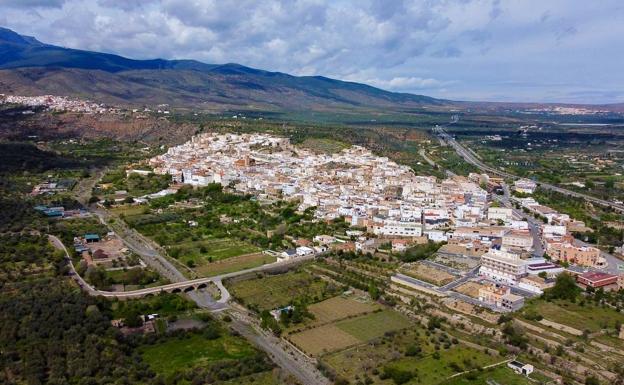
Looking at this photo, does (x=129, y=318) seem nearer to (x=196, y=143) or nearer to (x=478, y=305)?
(x=478, y=305)

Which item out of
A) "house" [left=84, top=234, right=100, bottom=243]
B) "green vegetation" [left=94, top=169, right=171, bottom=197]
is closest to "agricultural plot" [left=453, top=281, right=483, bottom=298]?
"house" [left=84, top=234, right=100, bottom=243]

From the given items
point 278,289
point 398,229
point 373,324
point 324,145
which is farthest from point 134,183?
point 373,324

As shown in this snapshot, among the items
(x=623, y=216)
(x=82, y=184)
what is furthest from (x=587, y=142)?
(x=82, y=184)

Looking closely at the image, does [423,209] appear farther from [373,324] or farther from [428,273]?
[373,324]

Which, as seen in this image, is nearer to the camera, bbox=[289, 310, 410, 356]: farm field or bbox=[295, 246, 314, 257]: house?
bbox=[289, 310, 410, 356]: farm field

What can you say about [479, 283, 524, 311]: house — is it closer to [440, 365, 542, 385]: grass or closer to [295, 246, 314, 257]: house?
[440, 365, 542, 385]: grass

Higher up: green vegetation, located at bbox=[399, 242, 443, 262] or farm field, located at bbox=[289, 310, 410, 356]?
green vegetation, located at bbox=[399, 242, 443, 262]

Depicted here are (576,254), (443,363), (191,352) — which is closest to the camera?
(443,363)

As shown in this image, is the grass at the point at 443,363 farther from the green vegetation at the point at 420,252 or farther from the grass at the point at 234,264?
the grass at the point at 234,264
